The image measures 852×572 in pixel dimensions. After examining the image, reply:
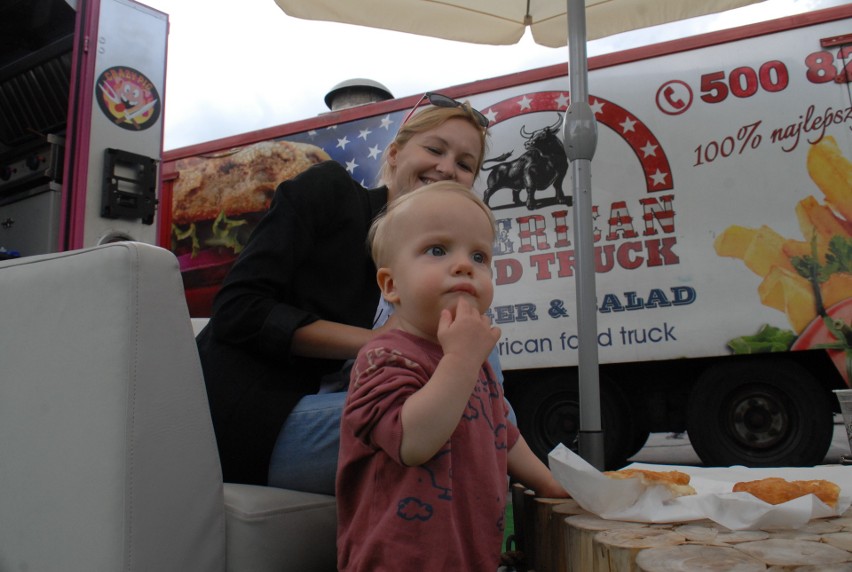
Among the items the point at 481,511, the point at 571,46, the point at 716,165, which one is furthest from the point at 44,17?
the point at 716,165

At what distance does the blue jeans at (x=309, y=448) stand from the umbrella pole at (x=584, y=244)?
919 mm

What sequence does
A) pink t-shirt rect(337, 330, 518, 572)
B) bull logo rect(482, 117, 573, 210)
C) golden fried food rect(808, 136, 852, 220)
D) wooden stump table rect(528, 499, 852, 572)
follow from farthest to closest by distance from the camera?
bull logo rect(482, 117, 573, 210)
golden fried food rect(808, 136, 852, 220)
pink t-shirt rect(337, 330, 518, 572)
wooden stump table rect(528, 499, 852, 572)

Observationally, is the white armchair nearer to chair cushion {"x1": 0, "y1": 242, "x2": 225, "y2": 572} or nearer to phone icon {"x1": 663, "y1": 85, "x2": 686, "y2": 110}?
chair cushion {"x1": 0, "y1": 242, "x2": 225, "y2": 572}

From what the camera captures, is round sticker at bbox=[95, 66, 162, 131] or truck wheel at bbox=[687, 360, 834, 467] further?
truck wheel at bbox=[687, 360, 834, 467]

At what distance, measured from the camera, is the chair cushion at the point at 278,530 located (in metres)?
0.91

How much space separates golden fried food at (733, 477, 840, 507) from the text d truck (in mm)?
2073

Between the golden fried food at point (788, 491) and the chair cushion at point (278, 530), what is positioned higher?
the golden fried food at point (788, 491)

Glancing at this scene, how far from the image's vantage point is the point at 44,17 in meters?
2.61

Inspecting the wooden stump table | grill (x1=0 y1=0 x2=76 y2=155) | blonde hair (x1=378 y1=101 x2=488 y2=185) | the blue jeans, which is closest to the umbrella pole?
blonde hair (x1=378 y1=101 x2=488 y2=185)

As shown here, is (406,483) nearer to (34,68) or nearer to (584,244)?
(584,244)

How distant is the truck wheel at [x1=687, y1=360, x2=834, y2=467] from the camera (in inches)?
112

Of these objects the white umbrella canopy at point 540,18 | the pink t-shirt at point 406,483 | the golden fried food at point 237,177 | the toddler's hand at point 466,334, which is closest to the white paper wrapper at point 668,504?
the pink t-shirt at point 406,483

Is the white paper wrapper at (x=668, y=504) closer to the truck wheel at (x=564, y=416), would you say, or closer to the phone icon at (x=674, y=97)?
the truck wheel at (x=564, y=416)

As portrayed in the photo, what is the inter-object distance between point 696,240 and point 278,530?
250 cm
